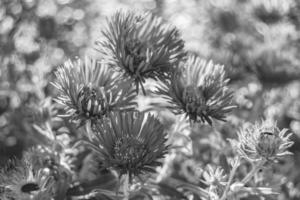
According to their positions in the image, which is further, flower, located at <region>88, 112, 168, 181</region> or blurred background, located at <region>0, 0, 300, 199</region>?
blurred background, located at <region>0, 0, 300, 199</region>

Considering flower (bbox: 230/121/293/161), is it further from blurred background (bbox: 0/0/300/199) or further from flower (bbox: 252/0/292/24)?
flower (bbox: 252/0/292/24)

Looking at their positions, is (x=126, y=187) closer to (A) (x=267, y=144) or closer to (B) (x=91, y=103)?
(B) (x=91, y=103)

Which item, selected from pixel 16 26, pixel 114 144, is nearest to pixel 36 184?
pixel 114 144

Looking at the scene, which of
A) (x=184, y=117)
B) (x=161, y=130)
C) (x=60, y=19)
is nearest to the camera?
(x=161, y=130)

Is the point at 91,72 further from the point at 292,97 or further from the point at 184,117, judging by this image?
the point at 292,97

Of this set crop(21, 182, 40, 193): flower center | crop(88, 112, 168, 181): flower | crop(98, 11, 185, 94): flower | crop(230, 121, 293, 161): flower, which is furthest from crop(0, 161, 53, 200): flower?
crop(230, 121, 293, 161): flower

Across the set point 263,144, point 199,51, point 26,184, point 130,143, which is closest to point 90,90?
point 130,143

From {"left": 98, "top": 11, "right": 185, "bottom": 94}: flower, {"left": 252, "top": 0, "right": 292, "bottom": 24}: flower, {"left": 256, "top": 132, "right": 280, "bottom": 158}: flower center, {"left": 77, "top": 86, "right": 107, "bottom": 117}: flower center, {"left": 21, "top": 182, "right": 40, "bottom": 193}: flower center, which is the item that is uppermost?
{"left": 252, "top": 0, "right": 292, "bottom": 24}: flower
